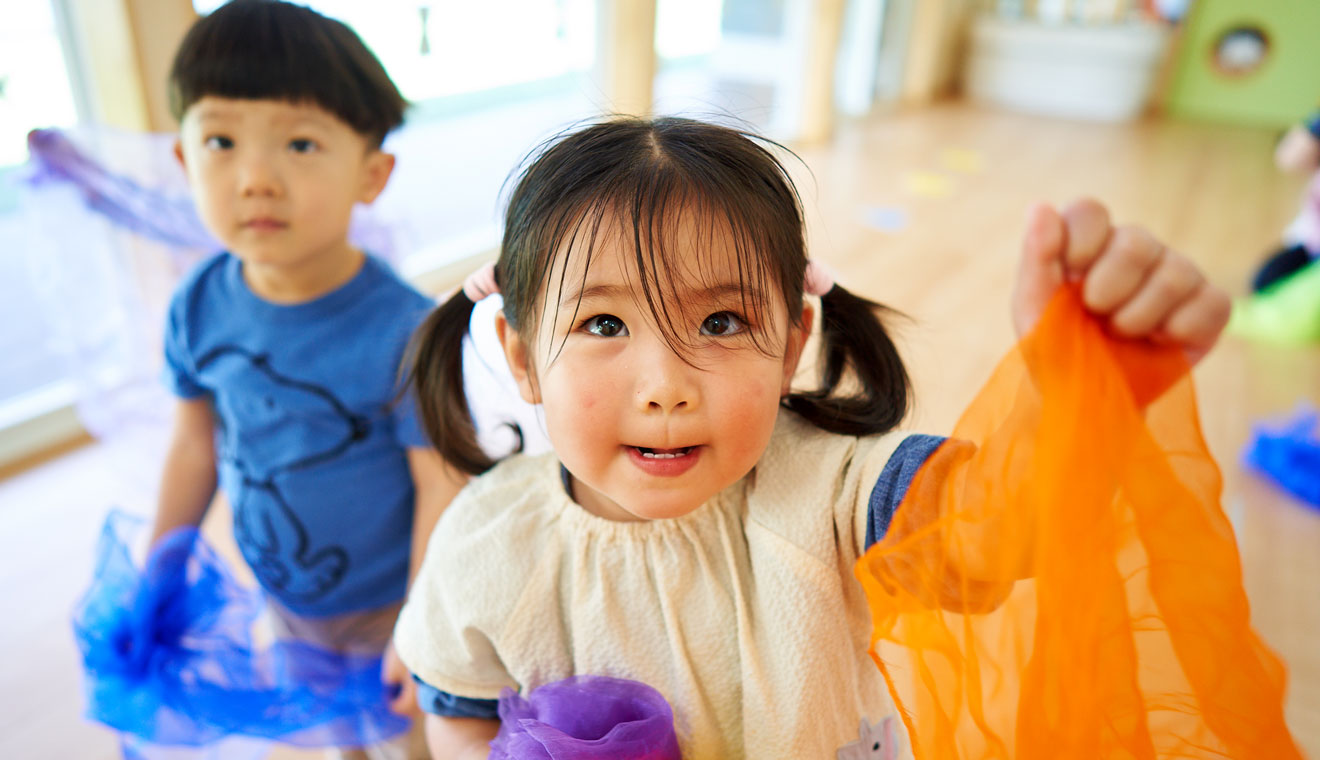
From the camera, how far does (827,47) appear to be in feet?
13.0

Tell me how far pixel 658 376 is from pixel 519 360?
0.48 feet

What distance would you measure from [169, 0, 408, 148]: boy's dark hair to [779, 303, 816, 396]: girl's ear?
502 millimetres

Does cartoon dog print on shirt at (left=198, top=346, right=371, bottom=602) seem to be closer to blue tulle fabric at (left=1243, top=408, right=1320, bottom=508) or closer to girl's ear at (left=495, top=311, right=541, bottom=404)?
girl's ear at (left=495, top=311, right=541, bottom=404)

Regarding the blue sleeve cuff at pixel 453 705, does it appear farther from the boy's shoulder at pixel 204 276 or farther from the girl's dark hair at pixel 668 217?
the boy's shoulder at pixel 204 276

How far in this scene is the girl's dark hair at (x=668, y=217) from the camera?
511 mm

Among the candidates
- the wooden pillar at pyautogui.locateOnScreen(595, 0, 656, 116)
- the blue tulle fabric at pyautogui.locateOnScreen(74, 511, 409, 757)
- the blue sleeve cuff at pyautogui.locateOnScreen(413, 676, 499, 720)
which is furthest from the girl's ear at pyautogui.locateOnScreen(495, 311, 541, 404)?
the wooden pillar at pyautogui.locateOnScreen(595, 0, 656, 116)

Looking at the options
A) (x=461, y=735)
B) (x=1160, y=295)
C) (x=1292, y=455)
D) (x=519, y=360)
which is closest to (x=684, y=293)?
(x=519, y=360)

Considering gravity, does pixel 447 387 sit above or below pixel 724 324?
below

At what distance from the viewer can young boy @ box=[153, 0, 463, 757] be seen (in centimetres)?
80

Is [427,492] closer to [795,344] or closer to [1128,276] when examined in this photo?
[795,344]

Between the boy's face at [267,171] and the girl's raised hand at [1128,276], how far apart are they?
622 millimetres

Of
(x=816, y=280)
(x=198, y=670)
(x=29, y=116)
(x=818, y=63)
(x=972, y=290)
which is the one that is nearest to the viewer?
(x=816, y=280)

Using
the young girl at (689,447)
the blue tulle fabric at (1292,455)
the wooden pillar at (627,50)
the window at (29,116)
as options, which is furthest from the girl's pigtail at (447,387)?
the wooden pillar at (627,50)

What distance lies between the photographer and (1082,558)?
1.65 feet
